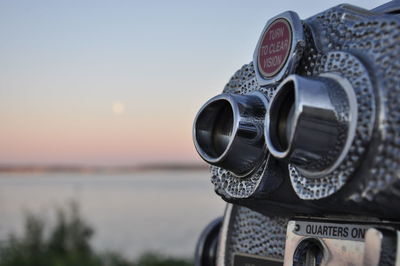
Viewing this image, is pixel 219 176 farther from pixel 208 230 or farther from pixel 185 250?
pixel 185 250

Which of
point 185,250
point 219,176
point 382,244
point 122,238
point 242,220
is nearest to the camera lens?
point 382,244

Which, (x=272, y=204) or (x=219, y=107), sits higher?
(x=219, y=107)

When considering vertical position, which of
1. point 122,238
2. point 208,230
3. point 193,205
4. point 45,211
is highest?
point 208,230

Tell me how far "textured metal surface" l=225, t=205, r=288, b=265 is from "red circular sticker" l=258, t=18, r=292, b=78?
1.13ft

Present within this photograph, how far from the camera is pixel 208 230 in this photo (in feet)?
5.45

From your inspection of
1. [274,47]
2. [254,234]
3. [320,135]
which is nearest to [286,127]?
[320,135]

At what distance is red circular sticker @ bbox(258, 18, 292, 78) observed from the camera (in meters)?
1.12

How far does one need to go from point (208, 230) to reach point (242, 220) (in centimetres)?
19

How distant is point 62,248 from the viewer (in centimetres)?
680

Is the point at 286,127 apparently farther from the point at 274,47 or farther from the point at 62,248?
the point at 62,248

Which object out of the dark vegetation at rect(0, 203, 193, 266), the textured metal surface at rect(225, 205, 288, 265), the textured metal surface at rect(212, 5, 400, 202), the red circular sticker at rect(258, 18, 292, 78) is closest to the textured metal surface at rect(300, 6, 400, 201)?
the textured metal surface at rect(212, 5, 400, 202)

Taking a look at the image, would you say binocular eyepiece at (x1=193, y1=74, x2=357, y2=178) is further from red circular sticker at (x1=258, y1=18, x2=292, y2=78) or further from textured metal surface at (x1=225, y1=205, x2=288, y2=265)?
textured metal surface at (x1=225, y1=205, x2=288, y2=265)

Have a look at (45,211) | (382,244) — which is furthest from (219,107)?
(45,211)

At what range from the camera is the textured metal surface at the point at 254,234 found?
52.5 inches
